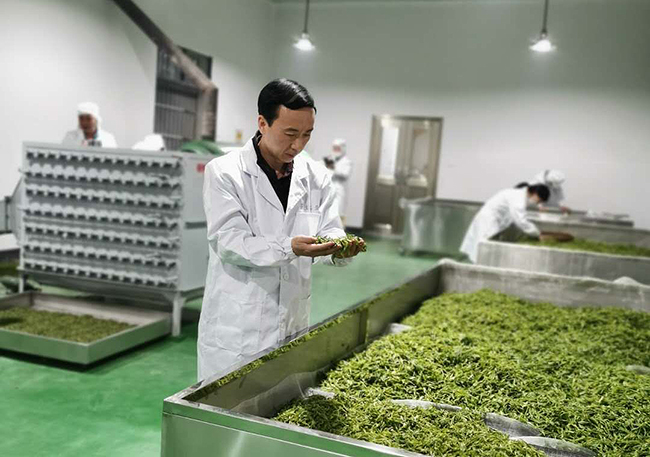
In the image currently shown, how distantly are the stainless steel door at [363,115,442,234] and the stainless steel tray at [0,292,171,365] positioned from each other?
6999mm

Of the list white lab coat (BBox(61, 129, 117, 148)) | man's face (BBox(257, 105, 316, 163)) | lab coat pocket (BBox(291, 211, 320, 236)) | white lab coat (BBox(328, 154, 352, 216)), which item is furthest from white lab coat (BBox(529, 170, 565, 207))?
man's face (BBox(257, 105, 316, 163))

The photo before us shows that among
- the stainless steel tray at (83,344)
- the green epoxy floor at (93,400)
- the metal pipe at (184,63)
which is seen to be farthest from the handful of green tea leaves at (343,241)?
the metal pipe at (184,63)

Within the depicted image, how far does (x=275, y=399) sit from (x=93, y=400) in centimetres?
168

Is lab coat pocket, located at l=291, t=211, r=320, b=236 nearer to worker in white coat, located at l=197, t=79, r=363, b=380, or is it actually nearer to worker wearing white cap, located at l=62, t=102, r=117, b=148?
worker in white coat, located at l=197, t=79, r=363, b=380

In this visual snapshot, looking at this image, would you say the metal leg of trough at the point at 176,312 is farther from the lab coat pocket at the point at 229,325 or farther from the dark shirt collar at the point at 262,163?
the dark shirt collar at the point at 262,163

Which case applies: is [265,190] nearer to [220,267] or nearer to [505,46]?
[220,267]

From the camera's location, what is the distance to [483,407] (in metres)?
1.76

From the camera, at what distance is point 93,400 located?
2932mm

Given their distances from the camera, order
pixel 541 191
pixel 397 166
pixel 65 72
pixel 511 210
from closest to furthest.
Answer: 1. pixel 511 210
2. pixel 541 191
3. pixel 65 72
4. pixel 397 166

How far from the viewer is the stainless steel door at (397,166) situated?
33.9 ft

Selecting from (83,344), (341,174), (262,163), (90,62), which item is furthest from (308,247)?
(341,174)

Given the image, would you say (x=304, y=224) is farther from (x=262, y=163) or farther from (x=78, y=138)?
(x=78, y=138)

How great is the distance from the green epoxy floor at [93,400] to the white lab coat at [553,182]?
19.3 ft

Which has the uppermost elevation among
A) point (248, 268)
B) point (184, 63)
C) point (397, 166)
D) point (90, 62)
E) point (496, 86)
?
point (496, 86)
